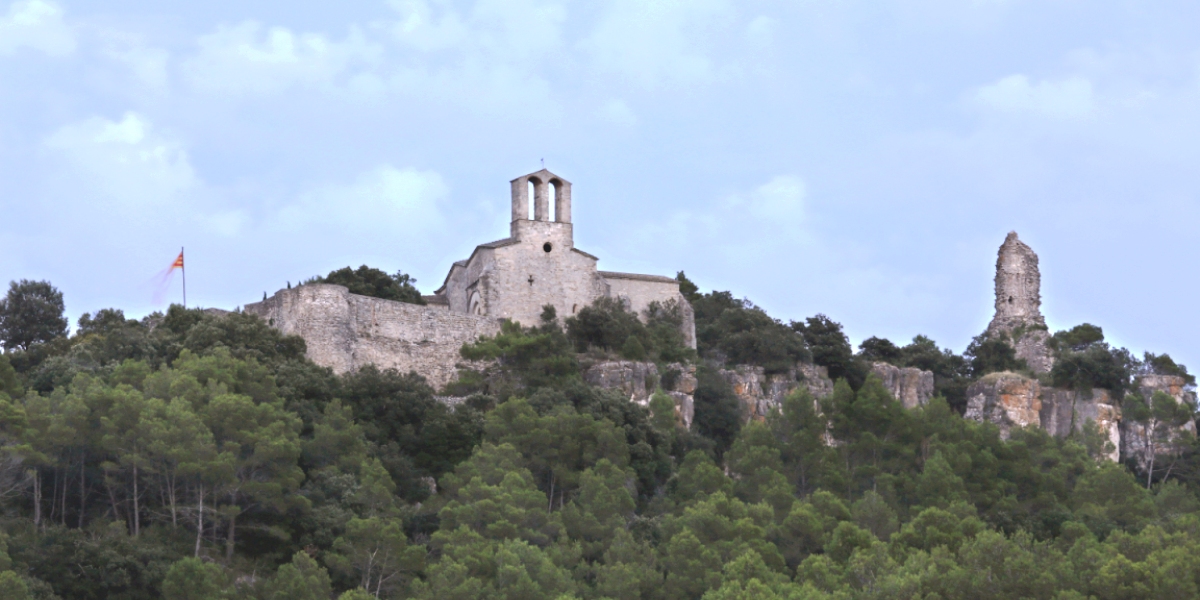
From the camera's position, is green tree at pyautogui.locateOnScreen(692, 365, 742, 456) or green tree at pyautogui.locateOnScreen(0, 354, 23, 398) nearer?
green tree at pyautogui.locateOnScreen(0, 354, 23, 398)

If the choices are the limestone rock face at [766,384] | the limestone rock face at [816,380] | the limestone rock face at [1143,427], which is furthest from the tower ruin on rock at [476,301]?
the limestone rock face at [1143,427]

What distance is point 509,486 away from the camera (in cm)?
3909

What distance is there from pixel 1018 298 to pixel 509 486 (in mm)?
24928

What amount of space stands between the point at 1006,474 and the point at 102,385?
19094mm

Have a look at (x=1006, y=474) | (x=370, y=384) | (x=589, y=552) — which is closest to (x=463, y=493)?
(x=589, y=552)

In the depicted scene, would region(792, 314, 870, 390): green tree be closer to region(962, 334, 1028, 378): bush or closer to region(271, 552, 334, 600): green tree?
region(962, 334, 1028, 378): bush

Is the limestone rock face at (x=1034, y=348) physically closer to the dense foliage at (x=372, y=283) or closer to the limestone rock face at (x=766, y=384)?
the limestone rock face at (x=766, y=384)

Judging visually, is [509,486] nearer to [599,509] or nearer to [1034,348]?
[599,509]

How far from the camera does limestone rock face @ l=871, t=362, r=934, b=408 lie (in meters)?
54.2

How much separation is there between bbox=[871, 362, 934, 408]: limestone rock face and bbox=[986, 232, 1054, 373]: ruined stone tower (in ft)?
15.1

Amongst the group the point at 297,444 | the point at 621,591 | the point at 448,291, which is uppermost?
the point at 448,291

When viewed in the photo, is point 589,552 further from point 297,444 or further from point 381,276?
point 381,276

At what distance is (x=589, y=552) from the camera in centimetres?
3819

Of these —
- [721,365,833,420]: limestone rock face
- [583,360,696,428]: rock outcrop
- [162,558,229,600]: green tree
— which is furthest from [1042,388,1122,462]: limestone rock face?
[162,558,229,600]: green tree
